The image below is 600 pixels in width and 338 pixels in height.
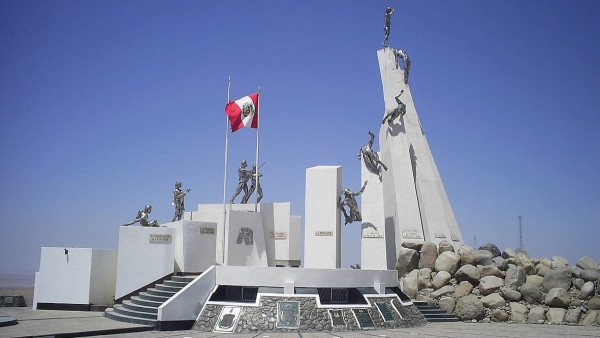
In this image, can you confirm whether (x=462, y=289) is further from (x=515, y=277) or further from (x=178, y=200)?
(x=178, y=200)

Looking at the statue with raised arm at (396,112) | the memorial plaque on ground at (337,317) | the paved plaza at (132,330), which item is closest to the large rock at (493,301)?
the paved plaza at (132,330)

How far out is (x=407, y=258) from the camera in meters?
23.5

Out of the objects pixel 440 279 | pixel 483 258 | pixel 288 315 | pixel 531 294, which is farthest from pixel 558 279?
pixel 288 315

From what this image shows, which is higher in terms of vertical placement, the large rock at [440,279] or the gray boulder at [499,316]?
the large rock at [440,279]

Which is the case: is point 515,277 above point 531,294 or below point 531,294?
above

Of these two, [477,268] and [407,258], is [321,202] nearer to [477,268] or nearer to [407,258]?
[407,258]

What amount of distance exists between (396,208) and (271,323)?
513 inches

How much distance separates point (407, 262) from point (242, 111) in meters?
9.81

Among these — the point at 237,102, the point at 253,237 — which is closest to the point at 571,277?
the point at 253,237

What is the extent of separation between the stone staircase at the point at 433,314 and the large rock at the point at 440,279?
5.76ft

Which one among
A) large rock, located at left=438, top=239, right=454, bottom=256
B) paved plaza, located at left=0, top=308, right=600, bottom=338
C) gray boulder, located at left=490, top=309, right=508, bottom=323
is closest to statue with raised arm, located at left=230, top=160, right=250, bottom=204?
paved plaza, located at left=0, top=308, right=600, bottom=338

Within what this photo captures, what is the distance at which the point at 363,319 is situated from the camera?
15.0 metres

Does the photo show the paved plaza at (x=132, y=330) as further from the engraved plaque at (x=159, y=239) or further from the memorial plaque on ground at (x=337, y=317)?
the engraved plaque at (x=159, y=239)

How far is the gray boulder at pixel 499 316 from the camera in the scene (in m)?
19.6
